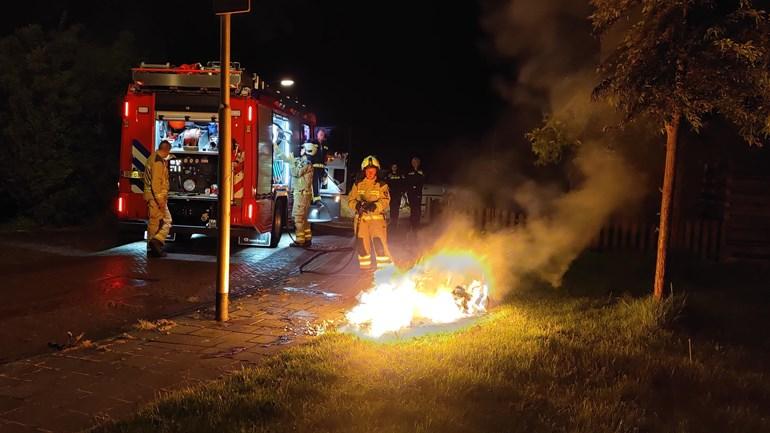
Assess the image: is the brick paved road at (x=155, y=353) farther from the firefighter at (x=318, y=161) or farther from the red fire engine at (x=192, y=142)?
the firefighter at (x=318, y=161)

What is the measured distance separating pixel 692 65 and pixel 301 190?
7343 mm

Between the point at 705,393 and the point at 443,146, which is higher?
the point at 443,146

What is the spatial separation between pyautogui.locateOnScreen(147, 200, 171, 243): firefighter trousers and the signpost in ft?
13.3

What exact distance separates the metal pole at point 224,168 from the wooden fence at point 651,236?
19.5 ft

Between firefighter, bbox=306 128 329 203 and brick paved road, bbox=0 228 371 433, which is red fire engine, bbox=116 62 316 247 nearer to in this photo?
brick paved road, bbox=0 228 371 433

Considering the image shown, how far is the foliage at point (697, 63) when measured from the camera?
571 centimetres

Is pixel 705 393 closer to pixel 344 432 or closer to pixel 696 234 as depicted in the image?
pixel 344 432

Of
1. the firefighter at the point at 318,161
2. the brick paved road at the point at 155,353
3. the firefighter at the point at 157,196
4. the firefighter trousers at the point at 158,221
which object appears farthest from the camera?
the firefighter at the point at 318,161

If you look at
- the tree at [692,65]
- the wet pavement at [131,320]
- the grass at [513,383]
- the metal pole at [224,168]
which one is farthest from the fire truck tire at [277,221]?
the tree at [692,65]

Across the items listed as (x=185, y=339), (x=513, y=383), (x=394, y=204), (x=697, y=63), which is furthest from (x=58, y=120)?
(x=697, y=63)

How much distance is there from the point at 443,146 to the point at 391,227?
1986 centimetres

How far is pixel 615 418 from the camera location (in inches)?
159

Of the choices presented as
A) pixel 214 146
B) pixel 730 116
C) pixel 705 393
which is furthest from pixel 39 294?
pixel 730 116

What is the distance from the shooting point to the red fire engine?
1032cm
